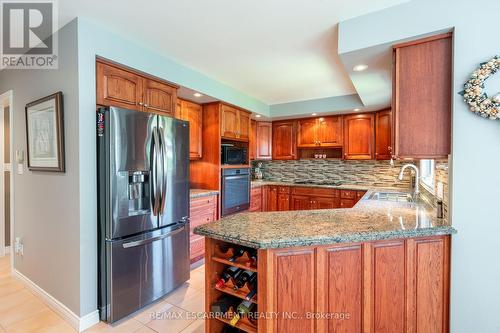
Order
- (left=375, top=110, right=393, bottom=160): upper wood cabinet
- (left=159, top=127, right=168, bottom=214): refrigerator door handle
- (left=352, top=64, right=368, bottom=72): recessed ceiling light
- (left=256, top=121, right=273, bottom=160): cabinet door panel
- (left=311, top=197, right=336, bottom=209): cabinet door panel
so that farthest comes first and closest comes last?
1. (left=256, top=121, right=273, bottom=160): cabinet door panel
2. (left=311, top=197, right=336, bottom=209): cabinet door panel
3. (left=375, top=110, right=393, bottom=160): upper wood cabinet
4. (left=159, top=127, right=168, bottom=214): refrigerator door handle
5. (left=352, top=64, right=368, bottom=72): recessed ceiling light

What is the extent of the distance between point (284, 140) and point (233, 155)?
153cm

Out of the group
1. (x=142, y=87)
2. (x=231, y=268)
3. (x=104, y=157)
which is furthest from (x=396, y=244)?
(x=142, y=87)

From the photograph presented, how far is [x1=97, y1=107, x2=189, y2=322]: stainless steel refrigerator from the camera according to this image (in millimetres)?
1841

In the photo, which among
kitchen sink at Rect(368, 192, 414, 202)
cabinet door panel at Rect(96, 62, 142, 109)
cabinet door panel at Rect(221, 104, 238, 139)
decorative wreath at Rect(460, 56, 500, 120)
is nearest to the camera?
decorative wreath at Rect(460, 56, 500, 120)

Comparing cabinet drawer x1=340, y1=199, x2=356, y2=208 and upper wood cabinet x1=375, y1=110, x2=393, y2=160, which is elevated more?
upper wood cabinet x1=375, y1=110, x2=393, y2=160

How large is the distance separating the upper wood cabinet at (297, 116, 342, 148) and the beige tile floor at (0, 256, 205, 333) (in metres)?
3.16

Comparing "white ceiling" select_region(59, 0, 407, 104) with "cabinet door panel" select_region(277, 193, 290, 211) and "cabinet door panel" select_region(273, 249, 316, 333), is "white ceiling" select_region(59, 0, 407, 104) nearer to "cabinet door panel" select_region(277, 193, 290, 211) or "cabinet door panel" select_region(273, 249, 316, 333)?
"cabinet door panel" select_region(273, 249, 316, 333)

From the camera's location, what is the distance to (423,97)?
5.16 ft

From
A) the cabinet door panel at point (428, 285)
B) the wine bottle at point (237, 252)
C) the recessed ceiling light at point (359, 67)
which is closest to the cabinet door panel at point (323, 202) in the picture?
the recessed ceiling light at point (359, 67)

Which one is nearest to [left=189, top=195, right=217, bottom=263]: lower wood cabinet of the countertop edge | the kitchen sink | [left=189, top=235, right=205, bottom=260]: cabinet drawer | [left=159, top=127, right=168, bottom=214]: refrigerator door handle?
[left=189, top=235, right=205, bottom=260]: cabinet drawer

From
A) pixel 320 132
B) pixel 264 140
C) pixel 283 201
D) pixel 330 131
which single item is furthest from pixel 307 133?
pixel 283 201

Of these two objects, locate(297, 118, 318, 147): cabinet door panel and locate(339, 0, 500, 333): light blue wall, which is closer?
locate(339, 0, 500, 333): light blue wall

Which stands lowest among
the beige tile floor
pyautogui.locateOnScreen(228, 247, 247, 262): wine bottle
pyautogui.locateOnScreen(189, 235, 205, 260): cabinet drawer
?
the beige tile floor

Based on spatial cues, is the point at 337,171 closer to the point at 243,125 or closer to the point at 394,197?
the point at 394,197
